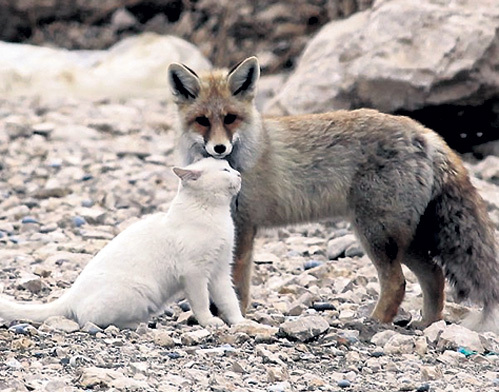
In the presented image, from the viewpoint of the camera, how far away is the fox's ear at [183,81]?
702cm

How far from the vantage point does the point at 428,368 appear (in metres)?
5.23

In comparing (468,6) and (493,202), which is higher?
(468,6)

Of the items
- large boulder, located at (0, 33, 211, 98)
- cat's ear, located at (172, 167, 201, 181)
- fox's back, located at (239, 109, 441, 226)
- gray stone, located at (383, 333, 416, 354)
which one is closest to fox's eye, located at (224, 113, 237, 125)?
fox's back, located at (239, 109, 441, 226)

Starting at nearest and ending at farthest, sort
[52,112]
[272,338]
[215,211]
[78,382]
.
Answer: [78,382], [272,338], [215,211], [52,112]

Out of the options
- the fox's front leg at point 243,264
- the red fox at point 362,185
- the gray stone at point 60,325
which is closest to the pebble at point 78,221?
the red fox at point 362,185

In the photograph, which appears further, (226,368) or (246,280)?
(246,280)

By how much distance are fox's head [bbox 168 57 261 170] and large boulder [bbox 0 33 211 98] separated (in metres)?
7.18

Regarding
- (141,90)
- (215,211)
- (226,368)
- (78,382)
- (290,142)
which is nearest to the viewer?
(78,382)

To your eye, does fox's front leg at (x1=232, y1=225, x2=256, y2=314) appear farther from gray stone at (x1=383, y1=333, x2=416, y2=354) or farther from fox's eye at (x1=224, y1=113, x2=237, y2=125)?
gray stone at (x1=383, y1=333, x2=416, y2=354)

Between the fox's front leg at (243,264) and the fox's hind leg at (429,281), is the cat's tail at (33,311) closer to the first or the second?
the fox's front leg at (243,264)

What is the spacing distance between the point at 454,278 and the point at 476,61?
4845 mm

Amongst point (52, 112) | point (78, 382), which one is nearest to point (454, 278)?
point (78, 382)

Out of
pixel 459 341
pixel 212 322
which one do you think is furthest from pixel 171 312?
pixel 459 341

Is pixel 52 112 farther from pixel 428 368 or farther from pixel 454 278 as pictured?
pixel 428 368
